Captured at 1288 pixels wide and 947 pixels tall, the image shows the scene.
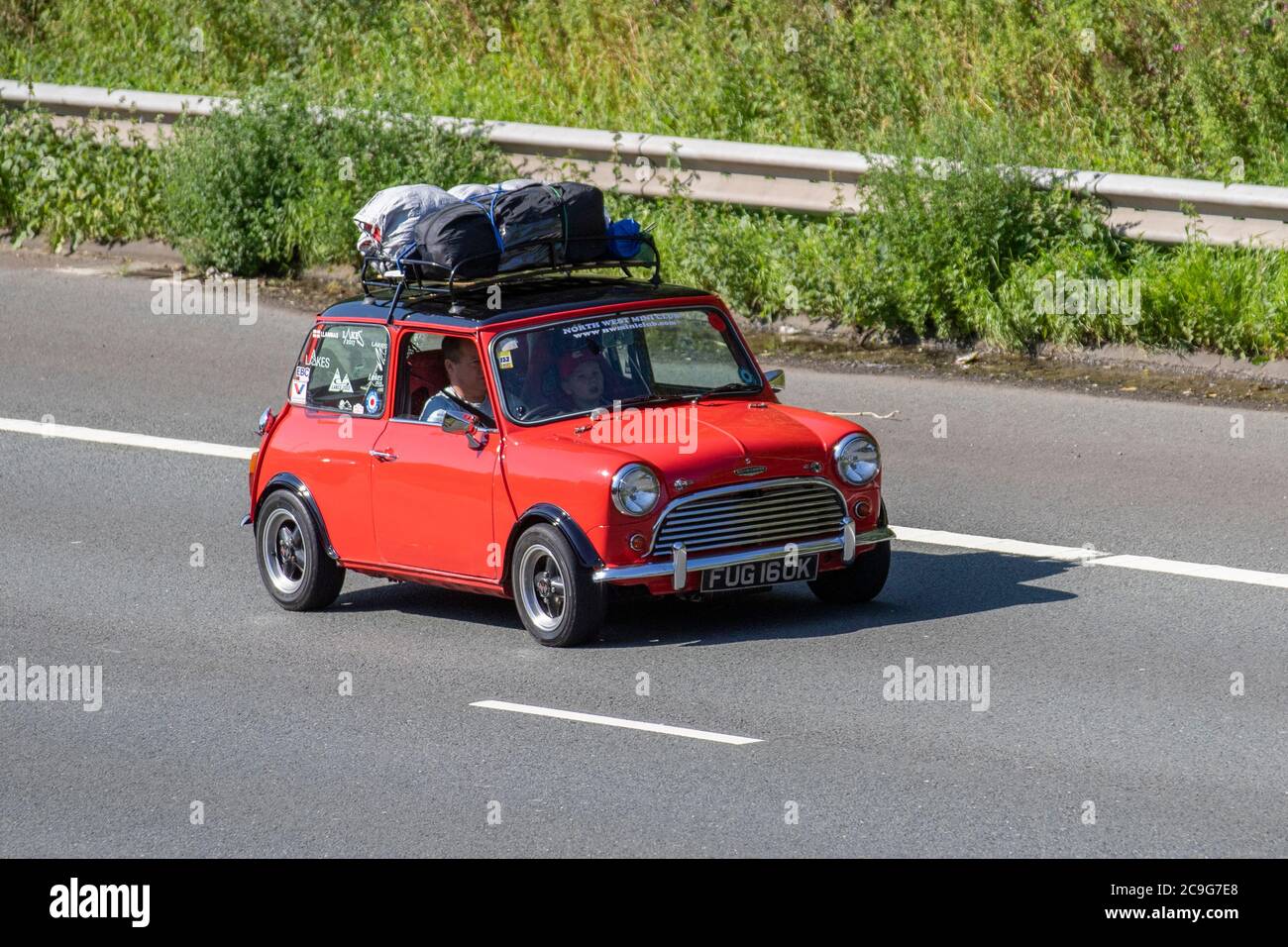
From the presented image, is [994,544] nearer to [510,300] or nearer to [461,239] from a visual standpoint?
[510,300]

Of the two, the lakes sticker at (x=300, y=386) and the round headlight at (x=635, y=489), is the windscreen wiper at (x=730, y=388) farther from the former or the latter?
the lakes sticker at (x=300, y=386)

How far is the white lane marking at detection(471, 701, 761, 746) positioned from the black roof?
2147mm

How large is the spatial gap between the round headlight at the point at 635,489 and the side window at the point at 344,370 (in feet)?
5.77

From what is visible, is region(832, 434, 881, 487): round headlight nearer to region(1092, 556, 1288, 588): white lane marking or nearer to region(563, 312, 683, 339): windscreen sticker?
region(563, 312, 683, 339): windscreen sticker

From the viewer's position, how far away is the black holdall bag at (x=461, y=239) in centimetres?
1017

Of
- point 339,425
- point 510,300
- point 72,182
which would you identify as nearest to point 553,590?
point 510,300

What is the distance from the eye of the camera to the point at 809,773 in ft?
25.3

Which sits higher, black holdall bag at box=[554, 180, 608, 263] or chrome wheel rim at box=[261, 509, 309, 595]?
black holdall bag at box=[554, 180, 608, 263]

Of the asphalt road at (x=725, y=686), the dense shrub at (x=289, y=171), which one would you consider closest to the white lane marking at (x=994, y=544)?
the asphalt road at (x=725, y=686)

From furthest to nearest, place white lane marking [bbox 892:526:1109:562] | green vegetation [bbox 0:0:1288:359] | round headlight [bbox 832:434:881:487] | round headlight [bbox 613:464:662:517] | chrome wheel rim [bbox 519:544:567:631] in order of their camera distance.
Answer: green vegetation [bbox 0:0:1288:359]
white lane marking [bbox 892:526:1109:562]
round headlight [bbox 832:434:881:487]
chrome wheel rim [bbox 519:544:567:631]
round headlight [bbox 613:464:662:517]

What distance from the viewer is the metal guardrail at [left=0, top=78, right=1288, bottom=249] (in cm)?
1446

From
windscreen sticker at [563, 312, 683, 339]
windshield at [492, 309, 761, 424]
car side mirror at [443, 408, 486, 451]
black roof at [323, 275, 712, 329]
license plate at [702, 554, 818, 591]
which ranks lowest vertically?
license plate at [702, 554, 818, 591]

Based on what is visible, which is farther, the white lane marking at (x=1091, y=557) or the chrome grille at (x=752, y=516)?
the white lane marking at (x=1091, y=557)

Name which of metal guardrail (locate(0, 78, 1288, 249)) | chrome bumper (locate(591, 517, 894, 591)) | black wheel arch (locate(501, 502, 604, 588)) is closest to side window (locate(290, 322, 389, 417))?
black wheel arch (locate(501, 502, 604, 588))
